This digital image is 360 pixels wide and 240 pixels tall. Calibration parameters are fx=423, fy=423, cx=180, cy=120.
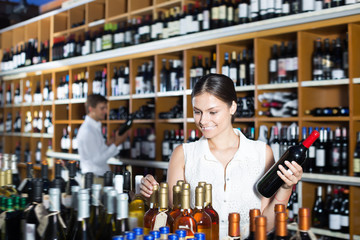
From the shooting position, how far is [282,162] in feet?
4.17

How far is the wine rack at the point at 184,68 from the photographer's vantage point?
2506 millimetres

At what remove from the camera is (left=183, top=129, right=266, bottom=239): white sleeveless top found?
5.13 feet

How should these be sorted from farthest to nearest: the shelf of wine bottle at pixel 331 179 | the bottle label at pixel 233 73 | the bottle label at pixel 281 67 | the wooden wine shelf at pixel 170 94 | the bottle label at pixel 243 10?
the wooden wine shelf at pixel 170 94 < the bottle label at pixel 233 73 < the bottle label at pixel 243 10 < the bottle label at pixel 281 67 < the shelf of wine bottle at pixel 331 179

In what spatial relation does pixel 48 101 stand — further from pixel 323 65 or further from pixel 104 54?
pixel 323 65

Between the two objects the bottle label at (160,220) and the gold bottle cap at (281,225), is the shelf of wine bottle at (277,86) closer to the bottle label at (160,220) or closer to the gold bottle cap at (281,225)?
the bottle label at (160,220)

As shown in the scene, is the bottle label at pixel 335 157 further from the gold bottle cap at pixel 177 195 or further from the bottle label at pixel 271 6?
the gold bottle cap at pixel 177 195

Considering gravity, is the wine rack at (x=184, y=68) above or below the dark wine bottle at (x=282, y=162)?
above

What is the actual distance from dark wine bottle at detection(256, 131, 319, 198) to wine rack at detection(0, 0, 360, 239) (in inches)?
50.7

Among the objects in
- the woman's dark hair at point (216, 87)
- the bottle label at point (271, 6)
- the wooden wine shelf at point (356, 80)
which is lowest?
the woman's dark hair at point (216, 87)

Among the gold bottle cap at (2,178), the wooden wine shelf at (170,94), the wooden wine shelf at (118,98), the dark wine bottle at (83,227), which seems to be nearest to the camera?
the dark wine bottle at (83,227)

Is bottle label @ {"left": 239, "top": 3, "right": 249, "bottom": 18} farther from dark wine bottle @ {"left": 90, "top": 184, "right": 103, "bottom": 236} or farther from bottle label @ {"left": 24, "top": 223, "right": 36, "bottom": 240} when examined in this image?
bottle label @ {"left": 24, "top": 223, "right": 36, "bottom": 240}

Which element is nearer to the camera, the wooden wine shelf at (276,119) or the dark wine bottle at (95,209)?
the dark wine bottle at (95,209)

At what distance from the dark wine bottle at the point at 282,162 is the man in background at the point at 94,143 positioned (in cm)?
244

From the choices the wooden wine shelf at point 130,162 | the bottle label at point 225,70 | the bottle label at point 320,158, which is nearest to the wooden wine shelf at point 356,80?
the bottle label at point 320,158
